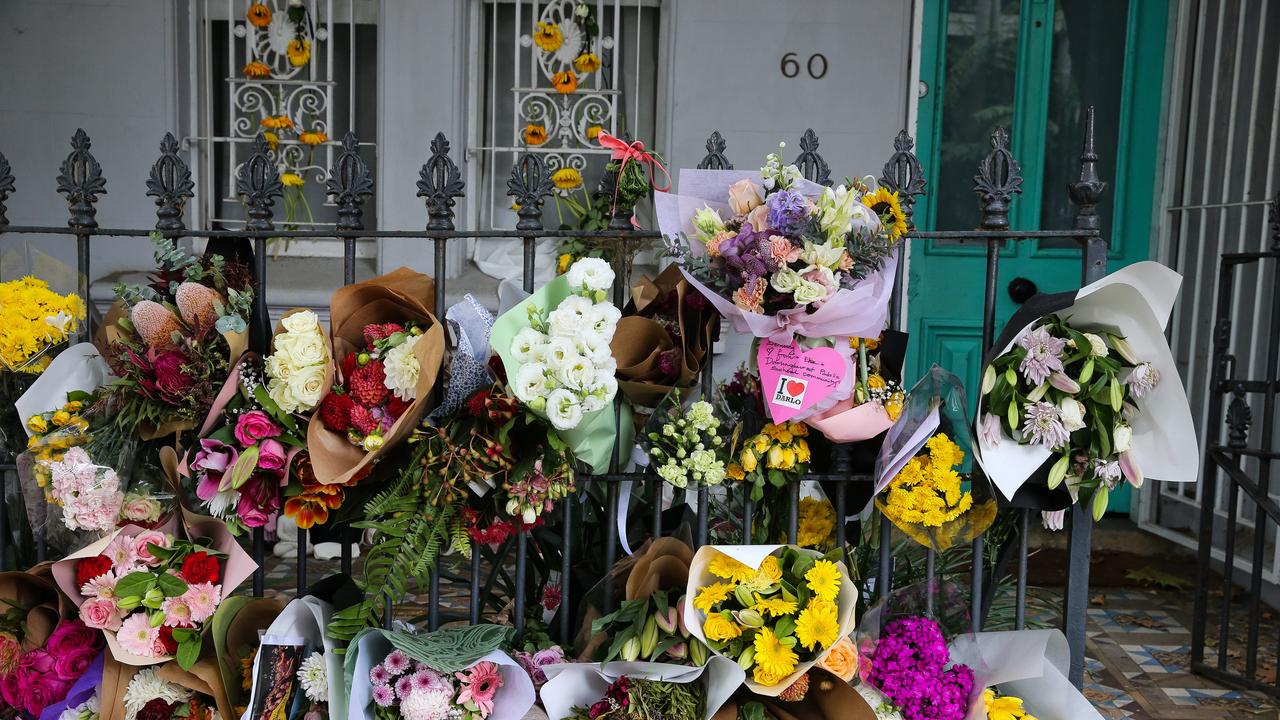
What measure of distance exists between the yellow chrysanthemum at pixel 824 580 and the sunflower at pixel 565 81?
2742mm

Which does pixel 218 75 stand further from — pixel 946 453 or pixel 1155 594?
pixel 1155 594

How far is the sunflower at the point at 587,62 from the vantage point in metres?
3.84

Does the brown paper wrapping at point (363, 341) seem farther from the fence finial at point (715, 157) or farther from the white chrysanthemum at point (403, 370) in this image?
the fence finial at point (715, 157)

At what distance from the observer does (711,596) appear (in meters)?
1.64

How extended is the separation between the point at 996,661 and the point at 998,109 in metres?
2.73

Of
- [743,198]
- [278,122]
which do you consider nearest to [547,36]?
[278,122]

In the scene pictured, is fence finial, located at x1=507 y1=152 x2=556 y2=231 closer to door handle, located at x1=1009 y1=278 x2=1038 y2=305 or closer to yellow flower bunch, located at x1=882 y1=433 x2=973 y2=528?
yellow flower bunch, located at x1=882 y1=433 x2=973 y2=528

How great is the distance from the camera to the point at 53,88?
3.91 metres

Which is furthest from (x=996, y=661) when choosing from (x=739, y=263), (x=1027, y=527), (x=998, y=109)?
(x=998, y=109)

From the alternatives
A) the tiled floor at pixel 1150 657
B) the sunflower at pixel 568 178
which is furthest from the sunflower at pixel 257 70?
the tiled floor at pixel 1150 657

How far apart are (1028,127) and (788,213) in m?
2.67

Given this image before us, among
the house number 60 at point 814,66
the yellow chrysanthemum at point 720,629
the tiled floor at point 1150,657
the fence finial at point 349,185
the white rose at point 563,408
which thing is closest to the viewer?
the white rose at point 563,408

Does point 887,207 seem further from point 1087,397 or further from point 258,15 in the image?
point 258,15

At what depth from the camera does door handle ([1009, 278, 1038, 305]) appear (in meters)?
3.78
